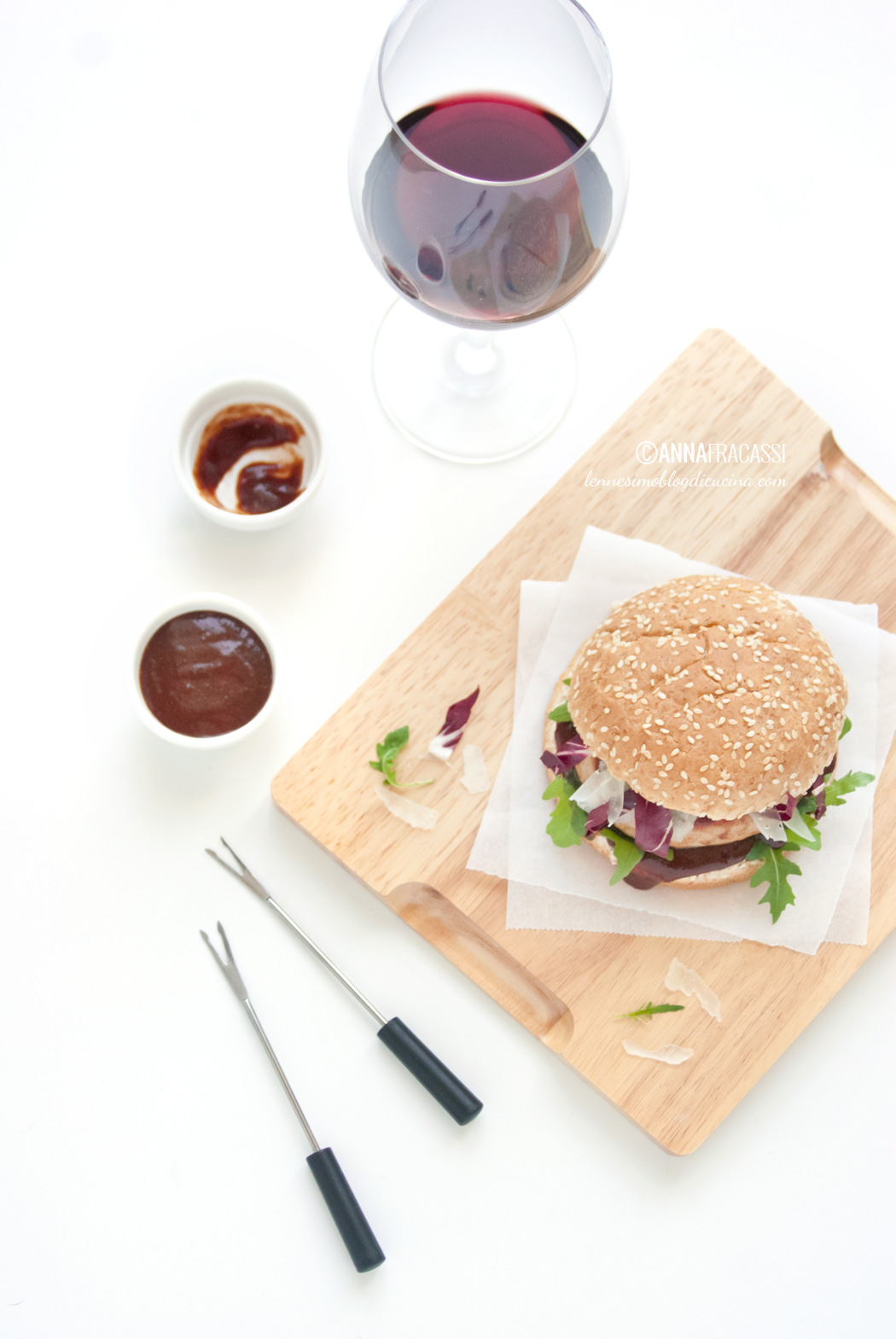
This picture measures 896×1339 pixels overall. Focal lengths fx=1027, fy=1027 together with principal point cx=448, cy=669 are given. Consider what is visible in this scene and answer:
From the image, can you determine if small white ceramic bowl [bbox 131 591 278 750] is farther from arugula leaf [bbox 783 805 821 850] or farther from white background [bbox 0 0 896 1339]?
arugula leaf [bbox 783 805 821 850]

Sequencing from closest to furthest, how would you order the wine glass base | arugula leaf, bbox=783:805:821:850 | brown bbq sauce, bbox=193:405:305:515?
1. arugula leaf, bbox=783:805:821:850
2. brown bbq sauce, bbox=193:405:305:515
3. the wine glass base

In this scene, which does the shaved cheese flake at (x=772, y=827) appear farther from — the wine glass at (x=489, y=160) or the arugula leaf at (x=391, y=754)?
the wine glass at (x=489, y=160)

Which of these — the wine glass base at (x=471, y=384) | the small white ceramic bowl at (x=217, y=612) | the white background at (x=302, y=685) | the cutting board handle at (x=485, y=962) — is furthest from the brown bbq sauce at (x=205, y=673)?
the wine glass base at (x=471, y=384)

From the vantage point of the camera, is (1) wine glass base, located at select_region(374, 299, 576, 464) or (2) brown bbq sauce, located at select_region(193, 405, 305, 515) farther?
(1) wine glass base, located at select_region(374, 299, 576, 464)

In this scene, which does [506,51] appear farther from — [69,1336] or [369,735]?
[69,1336]

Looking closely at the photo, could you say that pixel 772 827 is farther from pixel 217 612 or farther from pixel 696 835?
pixel 217 612

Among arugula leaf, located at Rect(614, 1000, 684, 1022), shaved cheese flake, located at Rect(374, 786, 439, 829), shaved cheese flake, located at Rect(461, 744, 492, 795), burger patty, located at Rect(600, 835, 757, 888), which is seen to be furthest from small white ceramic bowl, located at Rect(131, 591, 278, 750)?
arugula leaf, located at Rect(614, 1000, 684, 1022)

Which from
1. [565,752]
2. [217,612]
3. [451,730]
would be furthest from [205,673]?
[565,752]

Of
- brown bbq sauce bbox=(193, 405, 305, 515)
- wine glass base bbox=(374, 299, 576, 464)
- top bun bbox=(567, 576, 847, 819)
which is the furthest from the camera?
wine glass base bbox=(374, 299, 576, 464)
